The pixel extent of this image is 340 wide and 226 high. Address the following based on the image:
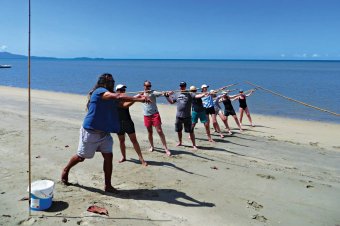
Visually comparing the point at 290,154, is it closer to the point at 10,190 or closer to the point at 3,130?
the point at 10,190

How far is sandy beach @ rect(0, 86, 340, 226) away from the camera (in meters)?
5.06

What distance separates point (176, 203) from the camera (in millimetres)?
5508

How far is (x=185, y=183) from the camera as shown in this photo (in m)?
6.52

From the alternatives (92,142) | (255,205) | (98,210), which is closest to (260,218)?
(255,205)

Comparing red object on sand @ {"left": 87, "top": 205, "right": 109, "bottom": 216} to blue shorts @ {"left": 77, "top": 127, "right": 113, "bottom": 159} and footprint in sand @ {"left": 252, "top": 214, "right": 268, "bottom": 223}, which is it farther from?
footprint in sand @ {"left": 252, "top": 214, "right": 268, "bottom": 223}

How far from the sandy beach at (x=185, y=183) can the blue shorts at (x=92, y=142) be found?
742 mm

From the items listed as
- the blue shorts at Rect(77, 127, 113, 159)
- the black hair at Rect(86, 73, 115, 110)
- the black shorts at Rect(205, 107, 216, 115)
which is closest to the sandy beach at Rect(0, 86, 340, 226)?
the blue shorts at Rect(77, 127, 113, 159)

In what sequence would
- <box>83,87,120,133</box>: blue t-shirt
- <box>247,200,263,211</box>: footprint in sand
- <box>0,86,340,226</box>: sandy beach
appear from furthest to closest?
1. <box>247,200,263,211</box>: footprint in sand
2. <box>83,87,120,133</box>: blue t-shirt
3. <box>0,86,340,226</box>: sandy beach

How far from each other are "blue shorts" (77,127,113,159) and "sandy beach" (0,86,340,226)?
74cm

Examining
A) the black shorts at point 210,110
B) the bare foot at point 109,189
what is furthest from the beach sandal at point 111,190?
the black shorts at point 210,110

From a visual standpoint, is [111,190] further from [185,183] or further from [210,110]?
[210,110]

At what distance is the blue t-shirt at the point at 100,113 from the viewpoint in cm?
536

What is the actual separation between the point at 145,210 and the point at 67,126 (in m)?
7.87

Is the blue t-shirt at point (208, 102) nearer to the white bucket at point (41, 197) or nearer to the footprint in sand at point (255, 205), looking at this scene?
the footprint in sand at point (255, 205)
